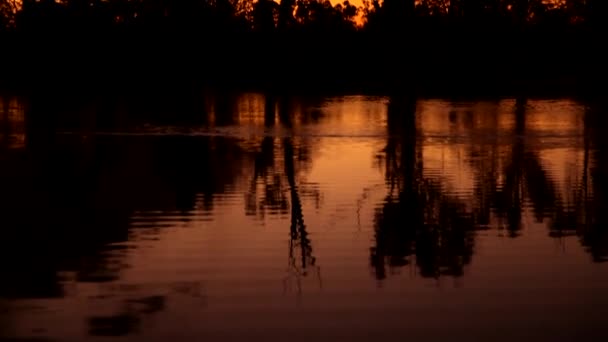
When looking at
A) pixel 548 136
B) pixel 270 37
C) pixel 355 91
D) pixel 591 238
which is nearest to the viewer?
pixel 591 238

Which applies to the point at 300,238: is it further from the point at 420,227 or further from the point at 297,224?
the point at 420,227

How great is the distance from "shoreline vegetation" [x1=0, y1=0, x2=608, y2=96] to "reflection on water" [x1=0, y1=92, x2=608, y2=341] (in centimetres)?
3464

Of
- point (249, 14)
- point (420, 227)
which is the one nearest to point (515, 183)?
point (420, 227)

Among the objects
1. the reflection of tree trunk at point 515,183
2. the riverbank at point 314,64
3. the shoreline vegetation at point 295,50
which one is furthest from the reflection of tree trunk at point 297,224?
the riverbank at point 314,64

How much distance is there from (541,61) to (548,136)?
4551 centimetres

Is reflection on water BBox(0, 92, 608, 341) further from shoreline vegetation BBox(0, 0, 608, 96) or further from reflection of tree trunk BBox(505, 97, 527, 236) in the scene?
shoreline vegetation BBox(0, 0, 608, 96)

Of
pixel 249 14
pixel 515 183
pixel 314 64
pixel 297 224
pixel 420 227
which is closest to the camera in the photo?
pixel 297 224

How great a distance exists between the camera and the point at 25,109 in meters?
36.9

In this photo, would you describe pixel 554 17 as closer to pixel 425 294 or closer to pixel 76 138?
pixel 76 138

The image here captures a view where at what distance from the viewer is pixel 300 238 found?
35.8 ft

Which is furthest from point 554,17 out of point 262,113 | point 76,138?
point 76,138

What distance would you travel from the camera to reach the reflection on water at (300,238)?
7711mm

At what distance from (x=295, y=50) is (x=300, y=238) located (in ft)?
221

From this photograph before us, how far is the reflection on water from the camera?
25.3 ft
